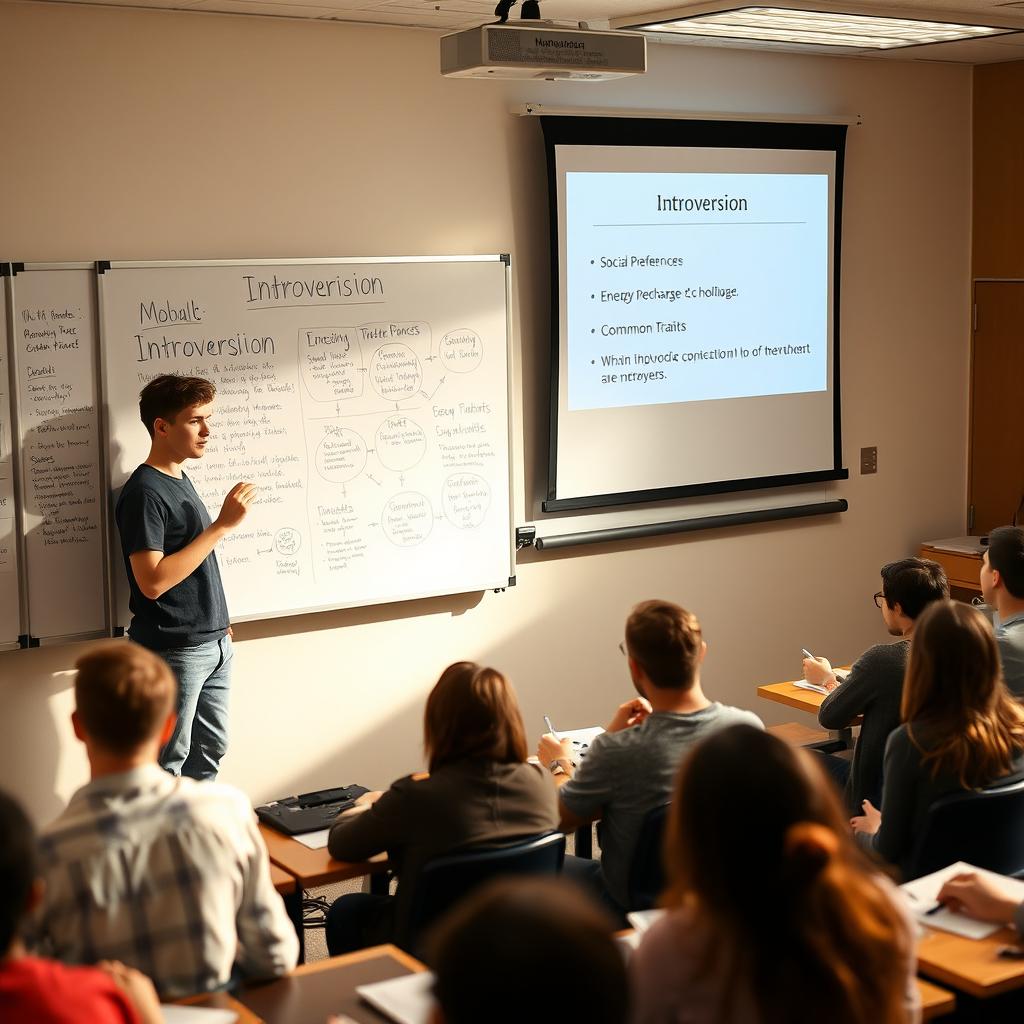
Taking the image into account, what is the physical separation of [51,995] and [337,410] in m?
3.47

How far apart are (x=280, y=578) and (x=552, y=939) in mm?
3818

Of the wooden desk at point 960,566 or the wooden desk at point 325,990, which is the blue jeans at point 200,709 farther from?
the wooden desk at point 960,566

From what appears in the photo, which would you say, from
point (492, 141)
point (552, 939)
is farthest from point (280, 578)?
point (552, 939)

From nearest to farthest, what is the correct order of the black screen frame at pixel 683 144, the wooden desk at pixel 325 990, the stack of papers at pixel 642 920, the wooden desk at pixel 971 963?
the wooden desk at pixel 325 990 < the wooden desk at pixel 971 963 < the stack of papers at pixel 642 920 < the black screen frame at pixel 683 144

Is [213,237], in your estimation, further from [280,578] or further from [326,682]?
[326,682]

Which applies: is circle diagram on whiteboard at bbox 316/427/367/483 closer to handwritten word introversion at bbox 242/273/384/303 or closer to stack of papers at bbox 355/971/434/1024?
handwritten word introversion at bbox 242/273/384/303

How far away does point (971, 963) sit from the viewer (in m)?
2.43

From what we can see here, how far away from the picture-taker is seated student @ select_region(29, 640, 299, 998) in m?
2.19

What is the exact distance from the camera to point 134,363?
4531 mm

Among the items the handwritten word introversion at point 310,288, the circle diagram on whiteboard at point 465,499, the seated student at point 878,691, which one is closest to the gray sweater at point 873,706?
the seated student at point 878,691

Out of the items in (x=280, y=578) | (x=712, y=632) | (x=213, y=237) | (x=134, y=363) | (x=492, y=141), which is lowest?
(x=712, y=632)

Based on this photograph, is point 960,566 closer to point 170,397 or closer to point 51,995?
point 170,397

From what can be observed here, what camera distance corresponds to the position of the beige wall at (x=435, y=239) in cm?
451

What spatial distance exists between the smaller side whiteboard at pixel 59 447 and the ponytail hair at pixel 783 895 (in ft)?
10.5
